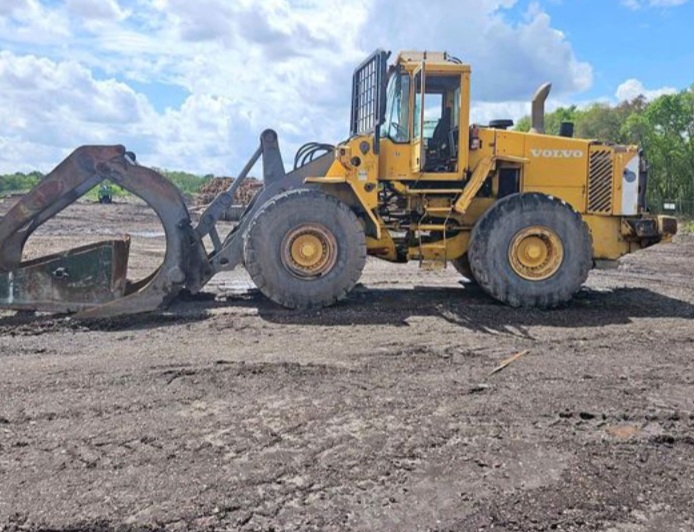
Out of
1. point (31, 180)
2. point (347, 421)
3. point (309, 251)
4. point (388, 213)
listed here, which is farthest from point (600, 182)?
point (31, 180)

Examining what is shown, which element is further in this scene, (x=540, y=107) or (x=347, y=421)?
(x=540, y=107)

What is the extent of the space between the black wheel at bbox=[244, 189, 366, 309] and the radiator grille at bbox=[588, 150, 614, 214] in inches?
121

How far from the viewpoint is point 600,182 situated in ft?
28.3

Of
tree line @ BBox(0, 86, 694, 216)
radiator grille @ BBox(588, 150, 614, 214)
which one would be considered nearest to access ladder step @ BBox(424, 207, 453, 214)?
radiator grille @ BBox(588, 150, 614, 214)

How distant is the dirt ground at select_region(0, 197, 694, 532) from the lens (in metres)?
3.16

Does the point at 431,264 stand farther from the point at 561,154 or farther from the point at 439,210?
the point at 561,154

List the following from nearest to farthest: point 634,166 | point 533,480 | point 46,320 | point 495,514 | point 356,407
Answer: point 495,514 < point 533,480 < point 356,407 < point 46,320 < point 634,166

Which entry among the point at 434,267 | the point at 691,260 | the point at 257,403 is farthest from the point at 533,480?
the point at 691,260

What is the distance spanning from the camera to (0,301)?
7.23 m

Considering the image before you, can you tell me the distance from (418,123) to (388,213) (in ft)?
4.03

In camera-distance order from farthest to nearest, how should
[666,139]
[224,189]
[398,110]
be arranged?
[666,139] → [224,189] → [398,110]

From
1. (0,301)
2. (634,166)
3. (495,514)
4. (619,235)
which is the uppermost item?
(634,166)

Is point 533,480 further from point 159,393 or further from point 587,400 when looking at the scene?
point 159,393

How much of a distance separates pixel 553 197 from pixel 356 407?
4628mm
